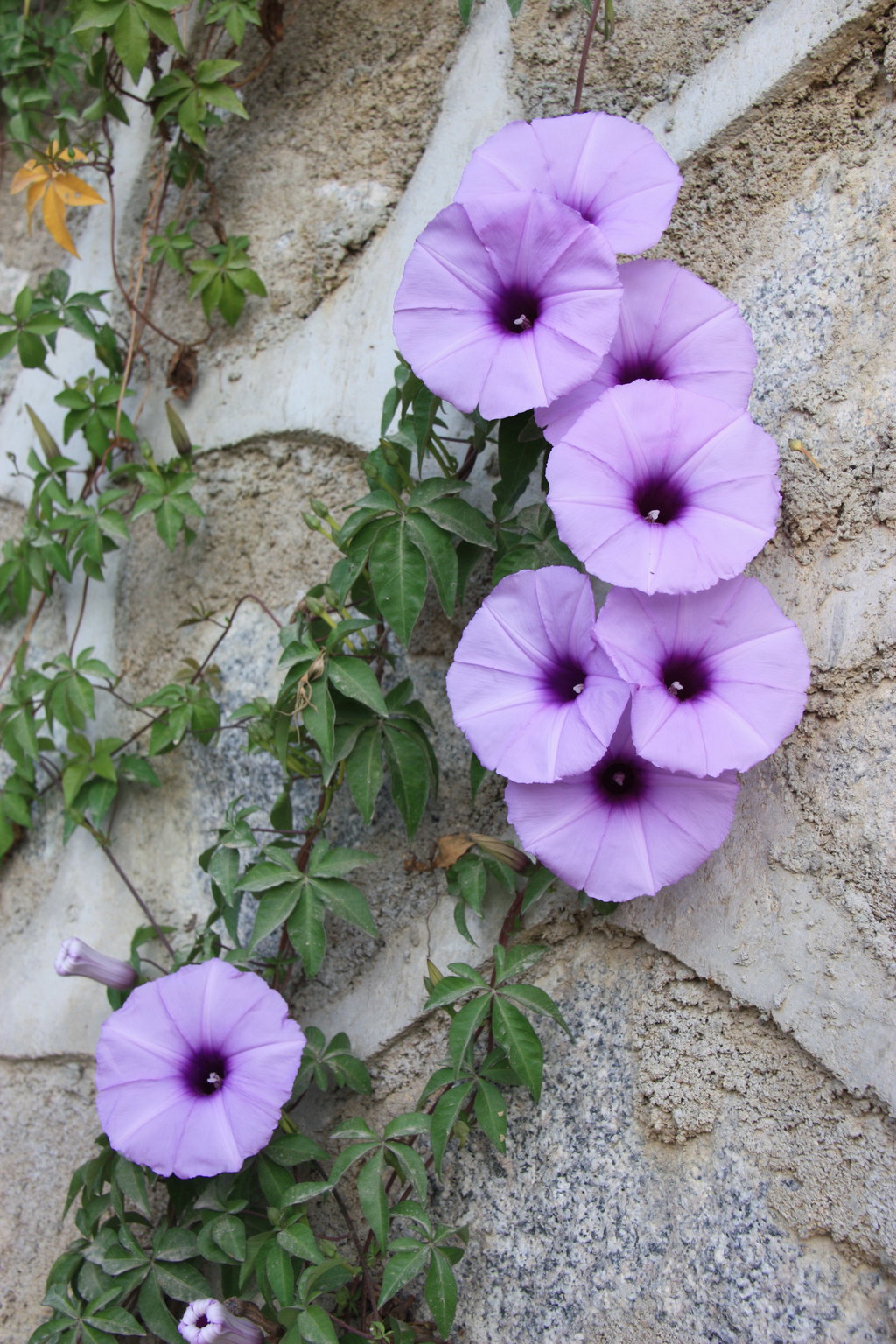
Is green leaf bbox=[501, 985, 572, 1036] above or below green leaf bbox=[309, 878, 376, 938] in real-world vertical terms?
below

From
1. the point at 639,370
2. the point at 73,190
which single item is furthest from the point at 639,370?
the point at 73,190

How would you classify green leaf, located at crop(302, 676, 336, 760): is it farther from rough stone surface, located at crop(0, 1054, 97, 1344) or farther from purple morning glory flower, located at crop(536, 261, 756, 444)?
rough stone surface, located at crop(0, 1054, 97, 1344)

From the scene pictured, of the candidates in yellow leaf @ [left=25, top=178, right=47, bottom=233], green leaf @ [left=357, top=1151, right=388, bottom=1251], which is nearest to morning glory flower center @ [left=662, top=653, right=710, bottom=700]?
green leaf @ [left=357, top=1151, right=388, bottom=1251]

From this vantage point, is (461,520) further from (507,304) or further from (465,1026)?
(465,1026)

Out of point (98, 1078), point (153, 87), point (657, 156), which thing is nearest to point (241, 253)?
point (153, 87)

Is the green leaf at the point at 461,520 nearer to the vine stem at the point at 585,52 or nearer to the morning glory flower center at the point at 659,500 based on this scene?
the morning glory flower center at the point at 659,500

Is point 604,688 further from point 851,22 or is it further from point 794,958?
point 851,22
